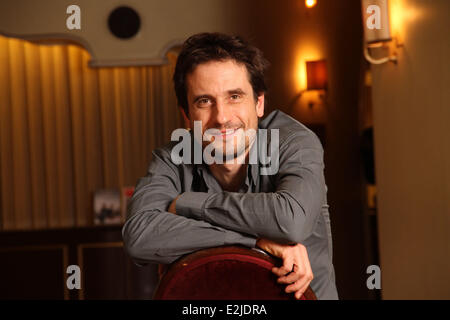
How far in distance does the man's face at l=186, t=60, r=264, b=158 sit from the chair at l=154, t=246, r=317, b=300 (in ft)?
1.49

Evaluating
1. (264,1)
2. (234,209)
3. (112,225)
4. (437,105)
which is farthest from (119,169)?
(234,209)

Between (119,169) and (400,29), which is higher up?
(400,29)

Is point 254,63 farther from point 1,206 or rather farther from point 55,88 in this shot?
point 1,206

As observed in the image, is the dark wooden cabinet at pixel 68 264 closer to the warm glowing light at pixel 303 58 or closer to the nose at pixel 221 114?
the warm glowing light at pixel 303 58

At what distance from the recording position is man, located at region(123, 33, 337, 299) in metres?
1.21

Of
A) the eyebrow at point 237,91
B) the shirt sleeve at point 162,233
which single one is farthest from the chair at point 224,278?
the eyebrow at point 237,91

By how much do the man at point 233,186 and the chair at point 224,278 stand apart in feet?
0.12

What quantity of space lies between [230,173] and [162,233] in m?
0.35

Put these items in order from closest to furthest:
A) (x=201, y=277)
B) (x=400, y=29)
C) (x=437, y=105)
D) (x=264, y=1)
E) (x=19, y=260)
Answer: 1. (x=201, y=277)
2. (x=437, y=105)
3. (x=400, y=29)
4. (x=19, y=260)
5. (x=264, y=1)

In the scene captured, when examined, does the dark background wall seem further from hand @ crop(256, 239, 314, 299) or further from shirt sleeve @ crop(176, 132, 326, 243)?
hand @ crop(256, 239, 314, 299)

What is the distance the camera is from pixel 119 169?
14.6 ft
